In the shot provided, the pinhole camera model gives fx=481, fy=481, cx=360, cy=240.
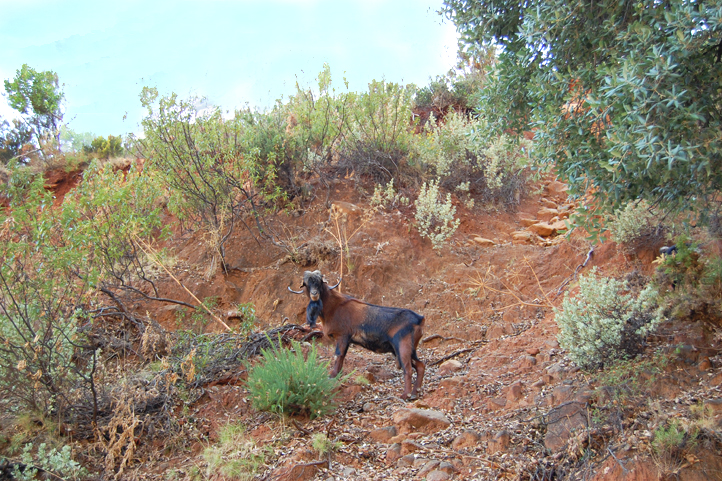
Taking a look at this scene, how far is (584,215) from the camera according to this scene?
3963 millimetres

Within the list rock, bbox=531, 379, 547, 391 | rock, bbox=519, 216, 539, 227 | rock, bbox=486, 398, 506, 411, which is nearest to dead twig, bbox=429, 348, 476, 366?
rock, bbox=486, 398, 506, 411

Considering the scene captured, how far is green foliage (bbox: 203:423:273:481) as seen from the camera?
373cm

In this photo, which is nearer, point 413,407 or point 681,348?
point 681,348

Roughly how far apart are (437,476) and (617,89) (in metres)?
2.93

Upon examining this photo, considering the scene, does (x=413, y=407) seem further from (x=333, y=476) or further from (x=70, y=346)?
(x=70, y=346)

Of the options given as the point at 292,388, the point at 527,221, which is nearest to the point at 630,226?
the point at 527,221

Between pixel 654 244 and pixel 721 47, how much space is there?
11.1 feet

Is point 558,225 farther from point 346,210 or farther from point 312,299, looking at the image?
point 312,299

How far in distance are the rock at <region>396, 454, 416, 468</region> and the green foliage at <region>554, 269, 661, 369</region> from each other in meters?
1.88

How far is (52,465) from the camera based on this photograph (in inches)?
151

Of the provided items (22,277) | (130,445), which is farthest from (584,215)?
(22,277)

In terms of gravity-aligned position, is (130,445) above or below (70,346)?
below

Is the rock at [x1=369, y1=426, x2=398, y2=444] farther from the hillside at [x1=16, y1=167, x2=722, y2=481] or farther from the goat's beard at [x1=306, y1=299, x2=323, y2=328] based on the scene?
the goat's beard at [x1=306, y1=299, x2=323, y2=328]

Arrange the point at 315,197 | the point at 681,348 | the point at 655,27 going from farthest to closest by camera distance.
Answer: the point at 315,197 < the point at 681,348 < the point at 655,27
